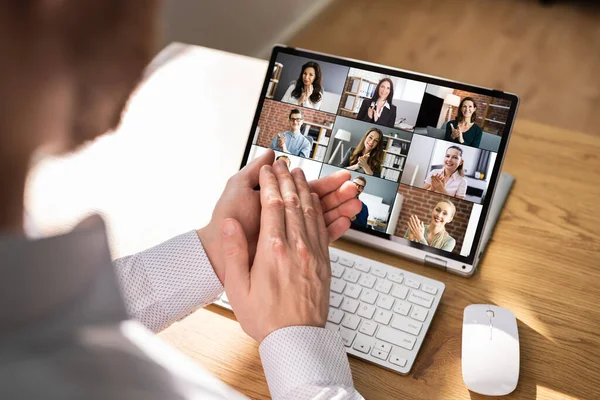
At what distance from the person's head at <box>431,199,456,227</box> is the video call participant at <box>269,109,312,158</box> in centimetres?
23

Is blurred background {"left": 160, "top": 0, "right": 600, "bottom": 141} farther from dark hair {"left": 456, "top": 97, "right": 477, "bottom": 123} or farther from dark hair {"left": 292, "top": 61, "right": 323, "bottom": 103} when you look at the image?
dark hair {"left": 456, "top": 97, "right": 477, "bottom": 123}

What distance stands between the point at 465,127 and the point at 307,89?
271 millimetres

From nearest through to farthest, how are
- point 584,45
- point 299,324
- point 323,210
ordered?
point 299,324 < point 323,210 < point 584,45

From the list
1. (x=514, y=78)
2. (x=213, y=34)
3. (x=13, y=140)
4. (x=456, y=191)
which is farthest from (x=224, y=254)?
(x=514, y=78)

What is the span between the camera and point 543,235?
3.49 feet

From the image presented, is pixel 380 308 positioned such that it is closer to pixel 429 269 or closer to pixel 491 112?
pixel 429 269

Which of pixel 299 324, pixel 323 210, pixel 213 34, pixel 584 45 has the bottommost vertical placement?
pixel 299 324

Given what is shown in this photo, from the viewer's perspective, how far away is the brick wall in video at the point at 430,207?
3.25 feet

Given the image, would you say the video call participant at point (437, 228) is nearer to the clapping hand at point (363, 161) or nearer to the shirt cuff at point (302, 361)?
the clapping hand at point (363, 161)

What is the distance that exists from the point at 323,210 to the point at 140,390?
708mm

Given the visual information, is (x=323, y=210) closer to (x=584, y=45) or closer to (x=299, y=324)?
(x=299, y=324)

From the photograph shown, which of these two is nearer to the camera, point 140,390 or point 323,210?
point 140,390

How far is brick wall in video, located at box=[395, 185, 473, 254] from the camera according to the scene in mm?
990

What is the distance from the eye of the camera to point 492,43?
3.23m
